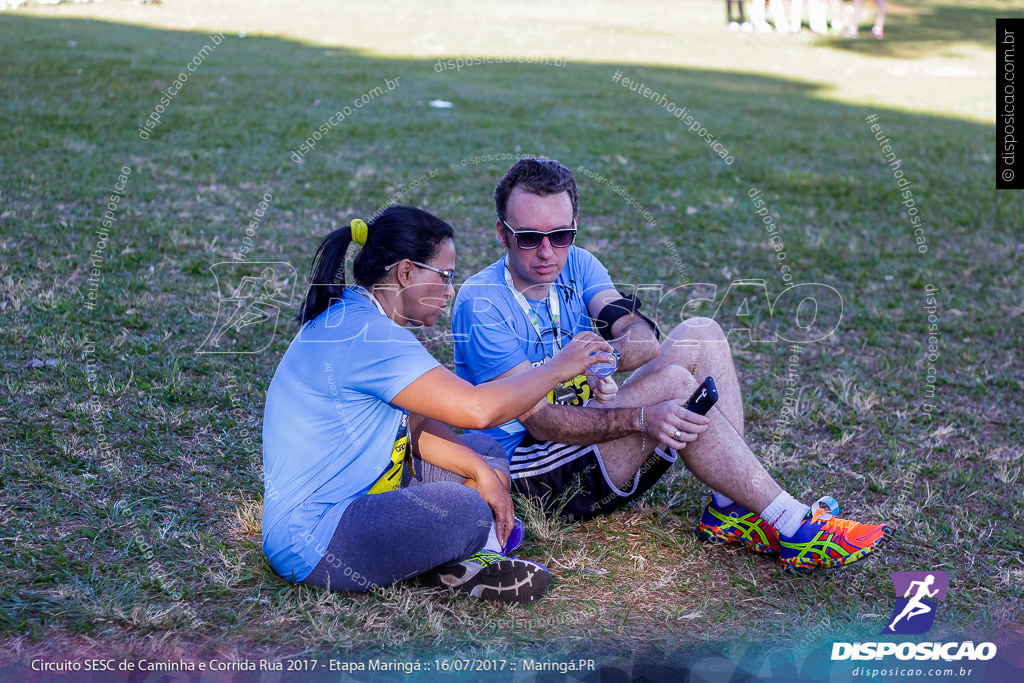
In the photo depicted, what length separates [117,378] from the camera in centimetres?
467

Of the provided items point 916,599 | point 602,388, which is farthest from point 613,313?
point 916,599

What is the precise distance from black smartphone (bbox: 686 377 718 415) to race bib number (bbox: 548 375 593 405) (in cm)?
Answer: 47

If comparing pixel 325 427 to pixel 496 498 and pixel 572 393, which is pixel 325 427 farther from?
pixel 572 393

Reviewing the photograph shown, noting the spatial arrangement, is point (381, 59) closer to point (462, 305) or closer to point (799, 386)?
point (799, 386)

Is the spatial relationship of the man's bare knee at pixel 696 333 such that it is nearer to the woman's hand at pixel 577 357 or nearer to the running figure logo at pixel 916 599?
the woman's hand at pixel 577 357

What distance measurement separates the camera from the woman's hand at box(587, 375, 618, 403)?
11.5ft

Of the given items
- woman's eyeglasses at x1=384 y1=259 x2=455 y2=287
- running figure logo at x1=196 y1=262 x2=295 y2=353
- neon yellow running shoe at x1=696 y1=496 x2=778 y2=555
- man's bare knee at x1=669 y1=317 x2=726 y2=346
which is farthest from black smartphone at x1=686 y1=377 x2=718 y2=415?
running figure logo at x1=196 y1=262 x2=295 y2=353

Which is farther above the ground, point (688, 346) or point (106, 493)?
point (688, 346)

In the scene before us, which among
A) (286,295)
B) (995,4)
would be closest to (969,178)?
(286,295)

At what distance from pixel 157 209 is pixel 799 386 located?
16.4 feet

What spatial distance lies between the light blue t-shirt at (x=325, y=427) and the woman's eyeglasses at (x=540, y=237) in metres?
0.83

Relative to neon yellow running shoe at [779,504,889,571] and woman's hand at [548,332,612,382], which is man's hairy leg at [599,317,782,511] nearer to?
neon yellow running shoe at [779,504,889,571]

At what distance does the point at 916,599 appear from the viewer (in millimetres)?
3428
